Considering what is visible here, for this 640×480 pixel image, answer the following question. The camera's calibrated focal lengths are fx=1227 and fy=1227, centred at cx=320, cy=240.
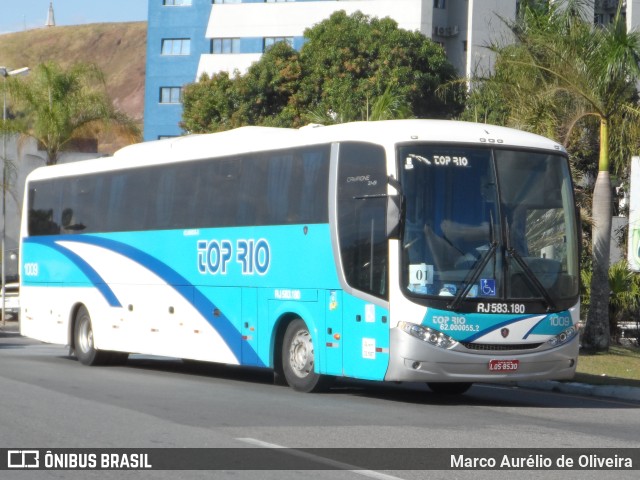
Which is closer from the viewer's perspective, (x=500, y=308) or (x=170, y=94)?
(x=500, y=308)

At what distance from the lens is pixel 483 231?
15.1m

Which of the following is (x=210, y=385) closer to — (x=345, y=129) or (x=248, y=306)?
(x=248, y=306)

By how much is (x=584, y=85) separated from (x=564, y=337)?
30.9 feet

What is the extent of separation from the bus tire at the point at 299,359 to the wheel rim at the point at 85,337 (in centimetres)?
692

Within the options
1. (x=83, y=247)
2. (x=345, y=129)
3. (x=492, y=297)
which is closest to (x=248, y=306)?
(x=345, y=129)

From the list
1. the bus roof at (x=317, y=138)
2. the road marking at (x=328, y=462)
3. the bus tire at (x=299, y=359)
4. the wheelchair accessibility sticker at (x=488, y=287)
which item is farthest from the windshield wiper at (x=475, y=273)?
the road marking at (x=328, y=462)

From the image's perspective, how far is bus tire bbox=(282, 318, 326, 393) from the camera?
16672 millimetres

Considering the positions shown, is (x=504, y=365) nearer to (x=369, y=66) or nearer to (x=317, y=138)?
(x=317, y=138)

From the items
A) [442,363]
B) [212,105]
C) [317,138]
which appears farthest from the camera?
[212,105]

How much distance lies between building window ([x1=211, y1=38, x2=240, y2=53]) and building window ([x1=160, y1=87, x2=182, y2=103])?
3.55 metres

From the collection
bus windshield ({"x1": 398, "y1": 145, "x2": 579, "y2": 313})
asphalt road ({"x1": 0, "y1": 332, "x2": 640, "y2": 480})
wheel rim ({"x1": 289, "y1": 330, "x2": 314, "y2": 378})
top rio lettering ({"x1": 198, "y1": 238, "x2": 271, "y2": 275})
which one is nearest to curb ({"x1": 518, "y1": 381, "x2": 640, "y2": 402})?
asphalt road ({"x1": 0, "y1": 332, "x2": 640, "y2": 480})

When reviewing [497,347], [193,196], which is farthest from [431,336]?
[193,196]

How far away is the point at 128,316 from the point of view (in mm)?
21781

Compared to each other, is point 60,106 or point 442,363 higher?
point 60,106
